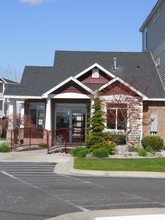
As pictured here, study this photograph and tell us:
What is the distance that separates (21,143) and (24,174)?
13082 mm

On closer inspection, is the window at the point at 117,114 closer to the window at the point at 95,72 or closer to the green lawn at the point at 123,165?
the window at the point at 95,72

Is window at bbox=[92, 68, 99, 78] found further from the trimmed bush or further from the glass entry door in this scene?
the trimmed bush

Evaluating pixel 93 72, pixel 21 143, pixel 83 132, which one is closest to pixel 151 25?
pixel 93 72

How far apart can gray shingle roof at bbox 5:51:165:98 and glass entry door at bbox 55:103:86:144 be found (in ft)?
5.58

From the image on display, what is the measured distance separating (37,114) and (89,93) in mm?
4380

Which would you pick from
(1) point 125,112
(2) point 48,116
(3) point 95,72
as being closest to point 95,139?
(1) point 125,112

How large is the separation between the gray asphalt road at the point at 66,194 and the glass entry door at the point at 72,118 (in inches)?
562

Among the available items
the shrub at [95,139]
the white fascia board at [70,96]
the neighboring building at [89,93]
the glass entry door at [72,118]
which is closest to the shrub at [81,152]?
the shrub at [95,139]

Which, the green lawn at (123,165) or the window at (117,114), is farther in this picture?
the window at (117,114)

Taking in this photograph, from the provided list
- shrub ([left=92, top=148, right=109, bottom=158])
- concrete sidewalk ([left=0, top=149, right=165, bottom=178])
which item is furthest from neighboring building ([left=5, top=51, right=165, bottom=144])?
shrub ([left=92, top=148, right=109, bottom=158])

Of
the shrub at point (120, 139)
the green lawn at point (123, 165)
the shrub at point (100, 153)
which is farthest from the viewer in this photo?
the shrub at point (120, 139)

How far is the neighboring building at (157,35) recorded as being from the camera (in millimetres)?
32406

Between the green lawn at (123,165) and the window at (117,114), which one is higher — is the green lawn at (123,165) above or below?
below

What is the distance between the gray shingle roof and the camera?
30.6m
